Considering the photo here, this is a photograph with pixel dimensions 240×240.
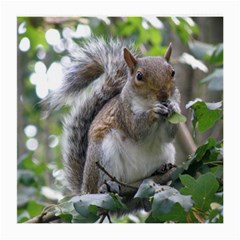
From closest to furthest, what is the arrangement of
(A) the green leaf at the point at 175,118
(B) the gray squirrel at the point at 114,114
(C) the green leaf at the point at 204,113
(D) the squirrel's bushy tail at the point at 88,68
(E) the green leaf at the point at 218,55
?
(C) the green leaf at the point at 204,113 → (A) the green leaf at the point at 175,118 → (B) the gray squirrel at the point at 114,114 → (E) the green leaf at the point at 218,55 → (D) the squirrel's bushy tail at the point at 88,68

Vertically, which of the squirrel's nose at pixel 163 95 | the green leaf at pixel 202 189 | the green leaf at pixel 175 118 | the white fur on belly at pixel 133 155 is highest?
the squirrel's nose at pixel 163 95

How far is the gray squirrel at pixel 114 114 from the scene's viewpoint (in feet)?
8.43

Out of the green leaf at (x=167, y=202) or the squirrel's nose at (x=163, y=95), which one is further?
the squirrel's nose at (x=163, y=95)

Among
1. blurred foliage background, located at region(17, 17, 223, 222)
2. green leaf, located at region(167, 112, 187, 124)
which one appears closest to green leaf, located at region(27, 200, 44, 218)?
blurred foliage background, located at region(17, 17, 223, 222)

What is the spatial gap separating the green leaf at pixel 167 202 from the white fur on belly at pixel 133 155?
632 millimetres

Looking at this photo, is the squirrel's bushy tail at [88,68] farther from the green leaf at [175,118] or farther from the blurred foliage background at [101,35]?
the green leaf at [175,118]

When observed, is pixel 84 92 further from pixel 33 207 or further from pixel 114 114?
pixel 33 207

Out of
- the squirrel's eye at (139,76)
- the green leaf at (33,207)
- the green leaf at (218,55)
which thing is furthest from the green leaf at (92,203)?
the green leaf at (33,207)

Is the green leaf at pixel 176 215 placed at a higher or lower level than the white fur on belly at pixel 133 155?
lower

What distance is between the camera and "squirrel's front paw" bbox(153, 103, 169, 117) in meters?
2.46

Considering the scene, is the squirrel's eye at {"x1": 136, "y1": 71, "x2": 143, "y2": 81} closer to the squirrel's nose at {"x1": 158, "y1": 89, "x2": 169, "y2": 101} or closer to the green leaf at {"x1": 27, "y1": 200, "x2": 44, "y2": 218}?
the squirrel's nose at {"x1": 158, "y1": 89, "x2": 169, "y2": 101}

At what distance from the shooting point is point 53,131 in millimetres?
5711
